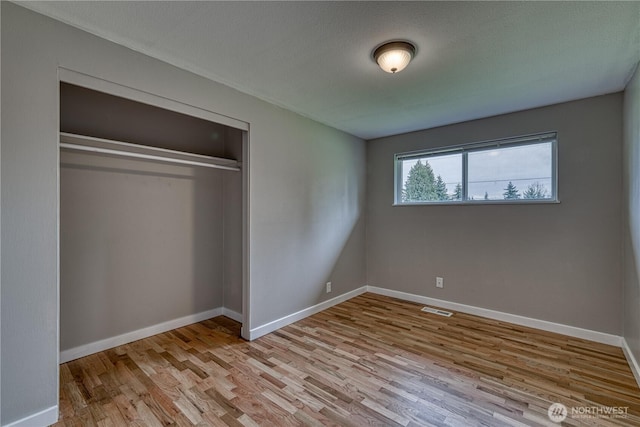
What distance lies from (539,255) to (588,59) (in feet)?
6.33

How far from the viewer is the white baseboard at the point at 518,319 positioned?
2859mm

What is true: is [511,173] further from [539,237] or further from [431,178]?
[431,178]

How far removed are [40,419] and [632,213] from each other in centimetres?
444

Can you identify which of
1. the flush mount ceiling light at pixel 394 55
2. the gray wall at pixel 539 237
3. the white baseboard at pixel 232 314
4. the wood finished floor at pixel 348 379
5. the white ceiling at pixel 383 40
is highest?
the white ceiling at pixel 383 40

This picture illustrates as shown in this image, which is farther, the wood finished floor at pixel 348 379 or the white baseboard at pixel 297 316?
the white baseboard at pixel 297 316

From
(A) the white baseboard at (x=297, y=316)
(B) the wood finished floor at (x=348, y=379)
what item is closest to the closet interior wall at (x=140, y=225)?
(B) the wood finished floor at (x=348, y=379)

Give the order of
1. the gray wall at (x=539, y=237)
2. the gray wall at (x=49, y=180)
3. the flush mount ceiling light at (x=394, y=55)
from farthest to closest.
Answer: the gray wall at (x=539, y=237), the flush mount ceiling light at (x=394, y=55), the gray wall at (x=49, y=180)

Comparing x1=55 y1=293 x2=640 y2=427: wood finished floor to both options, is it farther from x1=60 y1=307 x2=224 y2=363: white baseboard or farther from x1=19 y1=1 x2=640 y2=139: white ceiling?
x1=19 y1=1 x2=640 y2=139: white ceiling

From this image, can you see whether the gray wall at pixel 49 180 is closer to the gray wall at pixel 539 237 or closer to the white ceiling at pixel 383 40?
the white ceiling at pixel 383 40

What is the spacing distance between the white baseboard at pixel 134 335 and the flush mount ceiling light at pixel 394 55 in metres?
3.19

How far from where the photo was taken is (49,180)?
1.77 meters

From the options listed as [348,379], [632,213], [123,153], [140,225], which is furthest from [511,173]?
→ [140,225]

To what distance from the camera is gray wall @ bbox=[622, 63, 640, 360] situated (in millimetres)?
2227

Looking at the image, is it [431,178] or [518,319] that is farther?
[431,178]
